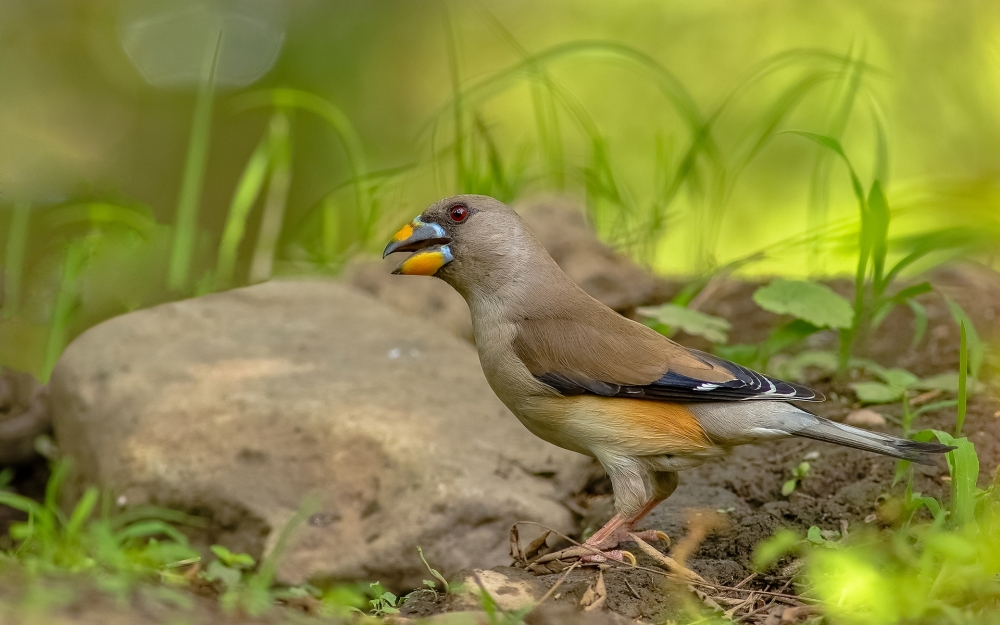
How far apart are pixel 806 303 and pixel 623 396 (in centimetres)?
139

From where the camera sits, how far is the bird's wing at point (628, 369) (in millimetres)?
3555

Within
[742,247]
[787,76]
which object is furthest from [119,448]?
[787,76]

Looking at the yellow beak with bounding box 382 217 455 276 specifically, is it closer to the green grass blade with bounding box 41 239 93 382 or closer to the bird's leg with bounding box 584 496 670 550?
the bird's leg with bounding box 584 496 670 550

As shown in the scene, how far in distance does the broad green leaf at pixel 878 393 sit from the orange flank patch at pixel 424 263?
7.22ft

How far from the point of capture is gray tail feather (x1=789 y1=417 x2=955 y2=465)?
123 inches

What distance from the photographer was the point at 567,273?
5.78 m

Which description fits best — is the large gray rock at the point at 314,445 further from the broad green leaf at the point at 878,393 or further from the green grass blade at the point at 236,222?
the green grass blade at the point at 236,222

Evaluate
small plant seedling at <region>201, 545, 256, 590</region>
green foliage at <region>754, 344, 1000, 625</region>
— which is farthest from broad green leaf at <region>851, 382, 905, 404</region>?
small plant seedling at <region>201, 545, 256, 590</region>

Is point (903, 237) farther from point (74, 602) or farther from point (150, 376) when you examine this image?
point (74, 602)

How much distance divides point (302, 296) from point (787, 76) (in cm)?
821

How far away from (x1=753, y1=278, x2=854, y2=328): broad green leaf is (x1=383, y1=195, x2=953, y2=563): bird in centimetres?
82

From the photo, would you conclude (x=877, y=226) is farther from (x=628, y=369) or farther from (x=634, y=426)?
(x=634, y=426)

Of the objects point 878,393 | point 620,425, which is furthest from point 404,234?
point 878,393

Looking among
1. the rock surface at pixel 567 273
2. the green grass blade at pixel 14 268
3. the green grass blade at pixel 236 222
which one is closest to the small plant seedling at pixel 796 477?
the rock surface at pixel 567 273
